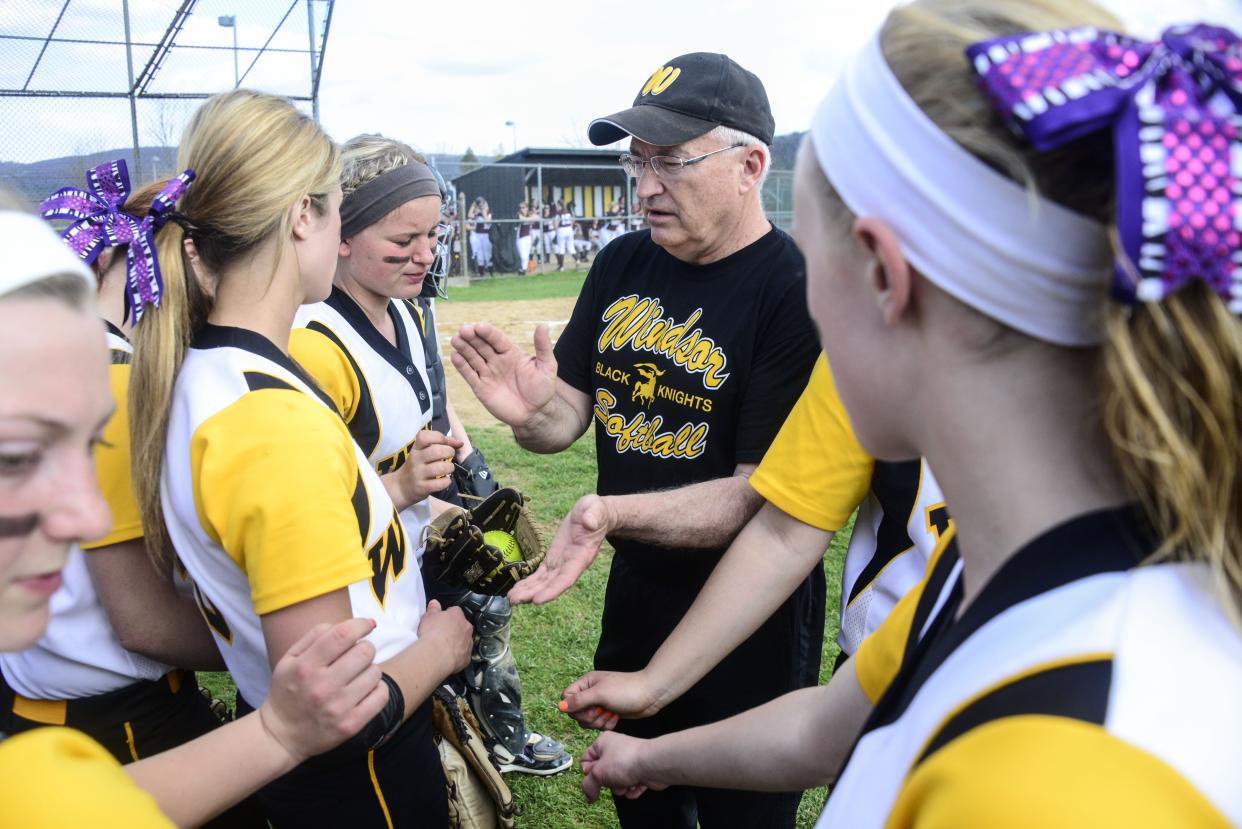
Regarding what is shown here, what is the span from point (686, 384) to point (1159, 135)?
2.05 m

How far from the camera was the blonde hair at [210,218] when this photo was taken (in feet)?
6.51

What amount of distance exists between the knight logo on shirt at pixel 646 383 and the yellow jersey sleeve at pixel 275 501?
49.6 inches

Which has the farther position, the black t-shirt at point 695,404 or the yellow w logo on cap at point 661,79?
the yellow w logo on cap at point 661,79

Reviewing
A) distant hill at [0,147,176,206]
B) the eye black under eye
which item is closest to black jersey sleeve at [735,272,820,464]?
the eye black under eye

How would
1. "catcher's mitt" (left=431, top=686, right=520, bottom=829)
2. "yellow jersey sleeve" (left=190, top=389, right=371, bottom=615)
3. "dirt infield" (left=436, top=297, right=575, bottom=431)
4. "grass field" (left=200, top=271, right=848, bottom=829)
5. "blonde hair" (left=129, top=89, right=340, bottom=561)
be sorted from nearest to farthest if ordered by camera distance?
1. "yellow jersey sleeve" (left=190, top=389, right=371, bottom=615)
2. "blonde hair" (left=129, top=89, right=340, bottom=561)
3. "catcher's mitt" (left=431, top=686, right=520, bottom=829)
4. "grass field" (left=200, top=271, right=848, bottom=829)
5. "dirt infield" (left=436, top=297, right=575, bottom=431)

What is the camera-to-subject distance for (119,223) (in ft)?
7.42

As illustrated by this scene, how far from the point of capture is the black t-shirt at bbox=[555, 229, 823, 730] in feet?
8.96

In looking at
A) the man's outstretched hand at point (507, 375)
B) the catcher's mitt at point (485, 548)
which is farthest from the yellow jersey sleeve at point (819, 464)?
the man's outstretched hand at point (507, 375)

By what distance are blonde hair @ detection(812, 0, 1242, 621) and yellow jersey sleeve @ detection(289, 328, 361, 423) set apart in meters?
2.59

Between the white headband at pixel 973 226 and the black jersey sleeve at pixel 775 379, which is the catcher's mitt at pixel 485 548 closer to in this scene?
the black jersey sleeve at pixel 775 379

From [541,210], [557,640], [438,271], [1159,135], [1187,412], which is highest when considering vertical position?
[1159,135]

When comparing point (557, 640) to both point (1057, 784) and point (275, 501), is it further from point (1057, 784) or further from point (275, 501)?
point (1057, 784)

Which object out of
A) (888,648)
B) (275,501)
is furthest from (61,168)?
(888,648)

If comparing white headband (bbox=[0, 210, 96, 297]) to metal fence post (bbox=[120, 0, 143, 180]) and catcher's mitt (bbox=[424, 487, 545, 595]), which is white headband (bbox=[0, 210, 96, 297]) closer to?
catcher's mitt (bbox=[424, 487, 545, 595])
